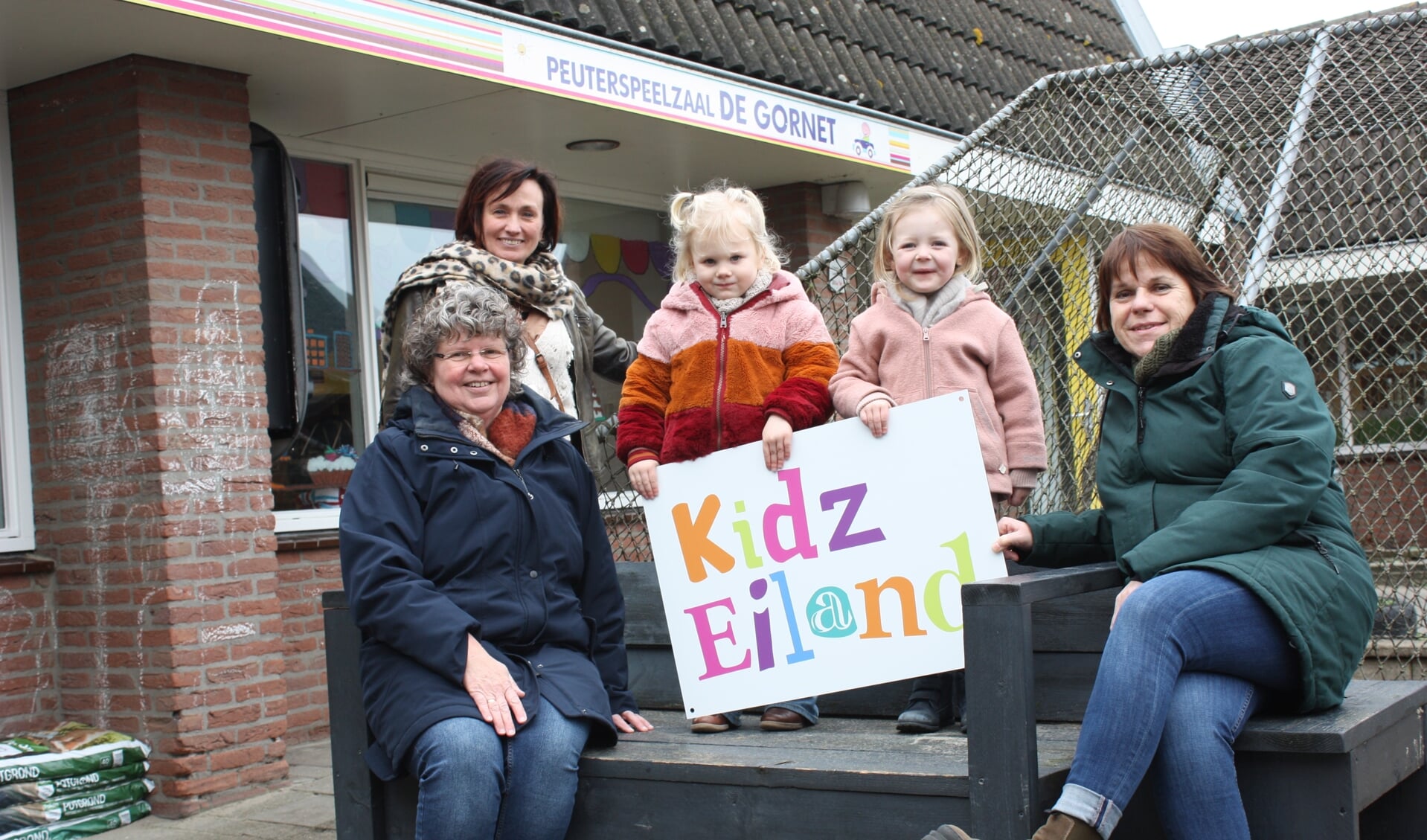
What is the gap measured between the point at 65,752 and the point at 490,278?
2.72 metres

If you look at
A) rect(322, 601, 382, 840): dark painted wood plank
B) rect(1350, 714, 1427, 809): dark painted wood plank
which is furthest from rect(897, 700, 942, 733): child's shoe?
rect(322, 601, 382, 840): dark painted wood plank

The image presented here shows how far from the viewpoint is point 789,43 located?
7672 mm

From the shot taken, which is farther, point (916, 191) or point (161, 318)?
point (161, 318)

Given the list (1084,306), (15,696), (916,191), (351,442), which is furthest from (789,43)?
(15,696)

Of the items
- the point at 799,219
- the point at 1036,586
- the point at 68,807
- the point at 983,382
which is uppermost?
the point at 799,219

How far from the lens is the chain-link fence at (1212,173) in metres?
4.45

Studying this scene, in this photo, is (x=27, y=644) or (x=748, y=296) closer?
(x=748, y=296)

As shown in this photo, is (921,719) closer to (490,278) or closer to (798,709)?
(798,709)

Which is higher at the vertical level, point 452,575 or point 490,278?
point 490,278

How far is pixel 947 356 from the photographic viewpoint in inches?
133

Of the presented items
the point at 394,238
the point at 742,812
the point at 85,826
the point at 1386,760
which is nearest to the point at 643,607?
the point at 742,812

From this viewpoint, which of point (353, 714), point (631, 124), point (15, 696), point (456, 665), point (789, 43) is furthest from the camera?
point (789, 43)

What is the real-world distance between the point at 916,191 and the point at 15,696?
4.14 m

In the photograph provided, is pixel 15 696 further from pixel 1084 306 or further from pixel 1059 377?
pixel 1084 306
